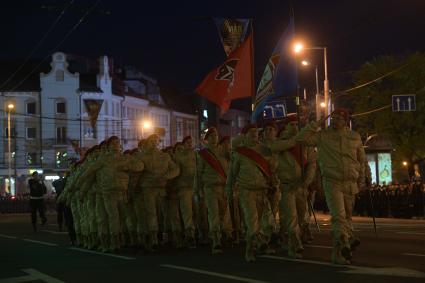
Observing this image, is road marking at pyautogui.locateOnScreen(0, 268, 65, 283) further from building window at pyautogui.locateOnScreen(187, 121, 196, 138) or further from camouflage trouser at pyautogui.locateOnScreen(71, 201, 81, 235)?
building window at pyautogui.locateOnScreen(187, 121, 196, 138)

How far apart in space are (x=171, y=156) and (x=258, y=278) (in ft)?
19.3

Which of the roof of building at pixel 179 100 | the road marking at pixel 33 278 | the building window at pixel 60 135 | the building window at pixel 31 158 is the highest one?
the roof of building at pixel 179 100

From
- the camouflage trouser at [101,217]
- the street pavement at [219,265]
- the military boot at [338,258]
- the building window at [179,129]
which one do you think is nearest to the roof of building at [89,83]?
the building window at [179,129]

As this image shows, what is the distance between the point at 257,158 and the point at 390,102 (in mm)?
42033

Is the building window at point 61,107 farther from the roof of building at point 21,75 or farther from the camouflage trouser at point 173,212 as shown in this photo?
the camouflage trouser at point 173,212

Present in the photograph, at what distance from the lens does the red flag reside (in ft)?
55.9

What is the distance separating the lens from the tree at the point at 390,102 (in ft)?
169

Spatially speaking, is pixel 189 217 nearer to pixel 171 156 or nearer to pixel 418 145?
pixel 171 156

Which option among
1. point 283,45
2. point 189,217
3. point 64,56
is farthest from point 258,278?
point 64,56

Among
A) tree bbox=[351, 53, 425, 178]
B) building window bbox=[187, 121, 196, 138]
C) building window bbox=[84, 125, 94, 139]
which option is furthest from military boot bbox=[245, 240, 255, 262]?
building window bbox=[187, 121, 196, 138]

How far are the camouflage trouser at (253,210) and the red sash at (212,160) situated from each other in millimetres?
1825

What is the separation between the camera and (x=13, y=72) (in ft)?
260

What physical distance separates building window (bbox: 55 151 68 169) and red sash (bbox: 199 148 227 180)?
6336cm

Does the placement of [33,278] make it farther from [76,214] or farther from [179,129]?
[179,129]
